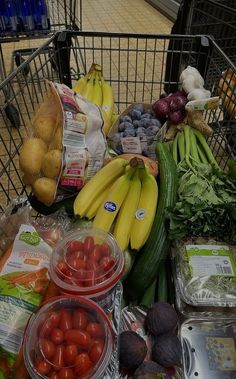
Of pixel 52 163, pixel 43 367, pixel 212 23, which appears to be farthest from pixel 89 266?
pixel 212 23

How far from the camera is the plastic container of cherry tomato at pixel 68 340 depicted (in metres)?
0.65

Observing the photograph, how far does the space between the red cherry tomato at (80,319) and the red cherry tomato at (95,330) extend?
0.04ft

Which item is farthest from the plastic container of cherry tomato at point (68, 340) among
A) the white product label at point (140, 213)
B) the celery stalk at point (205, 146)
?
the celery stalk at point (205, 146)

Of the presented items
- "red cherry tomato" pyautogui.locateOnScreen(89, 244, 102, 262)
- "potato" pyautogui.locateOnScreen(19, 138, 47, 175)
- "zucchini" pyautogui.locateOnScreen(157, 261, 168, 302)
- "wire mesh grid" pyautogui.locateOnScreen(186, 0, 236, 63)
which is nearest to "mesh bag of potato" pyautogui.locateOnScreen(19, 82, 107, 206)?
"potato" pyautogui.locateOnScreen(19, 138, 47, 175)

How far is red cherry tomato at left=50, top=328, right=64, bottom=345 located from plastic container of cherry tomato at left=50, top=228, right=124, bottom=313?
0.30ft

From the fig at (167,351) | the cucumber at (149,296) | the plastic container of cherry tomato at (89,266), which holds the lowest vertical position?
the cucumber at (149,296)

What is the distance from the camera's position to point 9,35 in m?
2.26

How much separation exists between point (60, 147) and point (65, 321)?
51cm

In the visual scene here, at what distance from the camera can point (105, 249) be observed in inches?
33.5

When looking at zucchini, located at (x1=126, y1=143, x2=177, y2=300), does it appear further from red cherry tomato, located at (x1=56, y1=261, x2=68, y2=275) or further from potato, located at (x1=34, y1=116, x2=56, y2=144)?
potato, located at (x1=34, y1=116, x2=56, y2=144)

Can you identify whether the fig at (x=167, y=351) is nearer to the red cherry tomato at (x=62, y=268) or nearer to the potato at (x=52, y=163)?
the red cherry tomato at (x=62, y=268)

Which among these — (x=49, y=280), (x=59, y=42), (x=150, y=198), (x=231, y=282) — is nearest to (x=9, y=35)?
(x=59, y=42)

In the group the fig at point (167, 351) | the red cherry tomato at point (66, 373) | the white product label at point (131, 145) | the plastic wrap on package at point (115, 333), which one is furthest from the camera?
the white product label at point (131, 145)

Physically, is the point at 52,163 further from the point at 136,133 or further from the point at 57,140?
the point at 136,133
